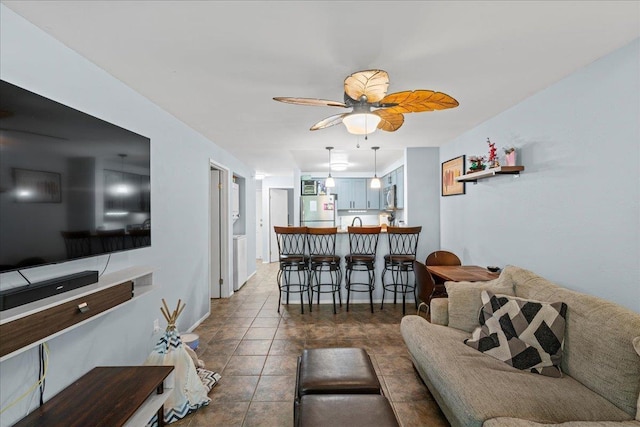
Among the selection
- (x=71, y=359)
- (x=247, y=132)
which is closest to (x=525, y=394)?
(x=71, y=359)

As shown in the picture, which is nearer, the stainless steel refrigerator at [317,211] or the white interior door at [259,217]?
the stainless steel refrigerator at [317,211]

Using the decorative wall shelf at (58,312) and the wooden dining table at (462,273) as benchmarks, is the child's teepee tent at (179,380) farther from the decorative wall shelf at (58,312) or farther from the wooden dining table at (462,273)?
the wooden dining table at (462,273)

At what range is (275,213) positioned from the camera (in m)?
8.59

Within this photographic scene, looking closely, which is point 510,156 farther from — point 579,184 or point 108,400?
point 108,400

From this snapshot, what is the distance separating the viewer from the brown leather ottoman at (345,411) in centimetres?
142

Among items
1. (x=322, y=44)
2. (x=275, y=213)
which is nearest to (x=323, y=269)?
(x=322, y=44)

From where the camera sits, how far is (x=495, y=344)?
2113 mm

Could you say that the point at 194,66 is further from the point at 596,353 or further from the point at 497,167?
the point at 596,353

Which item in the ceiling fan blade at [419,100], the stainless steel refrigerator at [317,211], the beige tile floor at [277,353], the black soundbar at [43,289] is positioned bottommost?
the beige tile floor at [277,353]

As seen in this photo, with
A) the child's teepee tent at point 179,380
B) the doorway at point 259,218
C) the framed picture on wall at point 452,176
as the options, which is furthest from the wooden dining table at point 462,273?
the doorway at point 259,218

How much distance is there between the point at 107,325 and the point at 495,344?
262cm

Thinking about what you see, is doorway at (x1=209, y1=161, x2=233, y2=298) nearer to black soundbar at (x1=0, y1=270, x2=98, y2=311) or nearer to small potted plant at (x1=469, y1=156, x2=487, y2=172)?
black soundbar at (x1=0, y1=270, x2=98, y2=311)

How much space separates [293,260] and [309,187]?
3527mm

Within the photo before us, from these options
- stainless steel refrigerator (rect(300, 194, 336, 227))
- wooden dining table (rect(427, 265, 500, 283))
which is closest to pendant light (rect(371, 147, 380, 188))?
stainless steel refrigerator (rect(300, 194, 336, 227))
